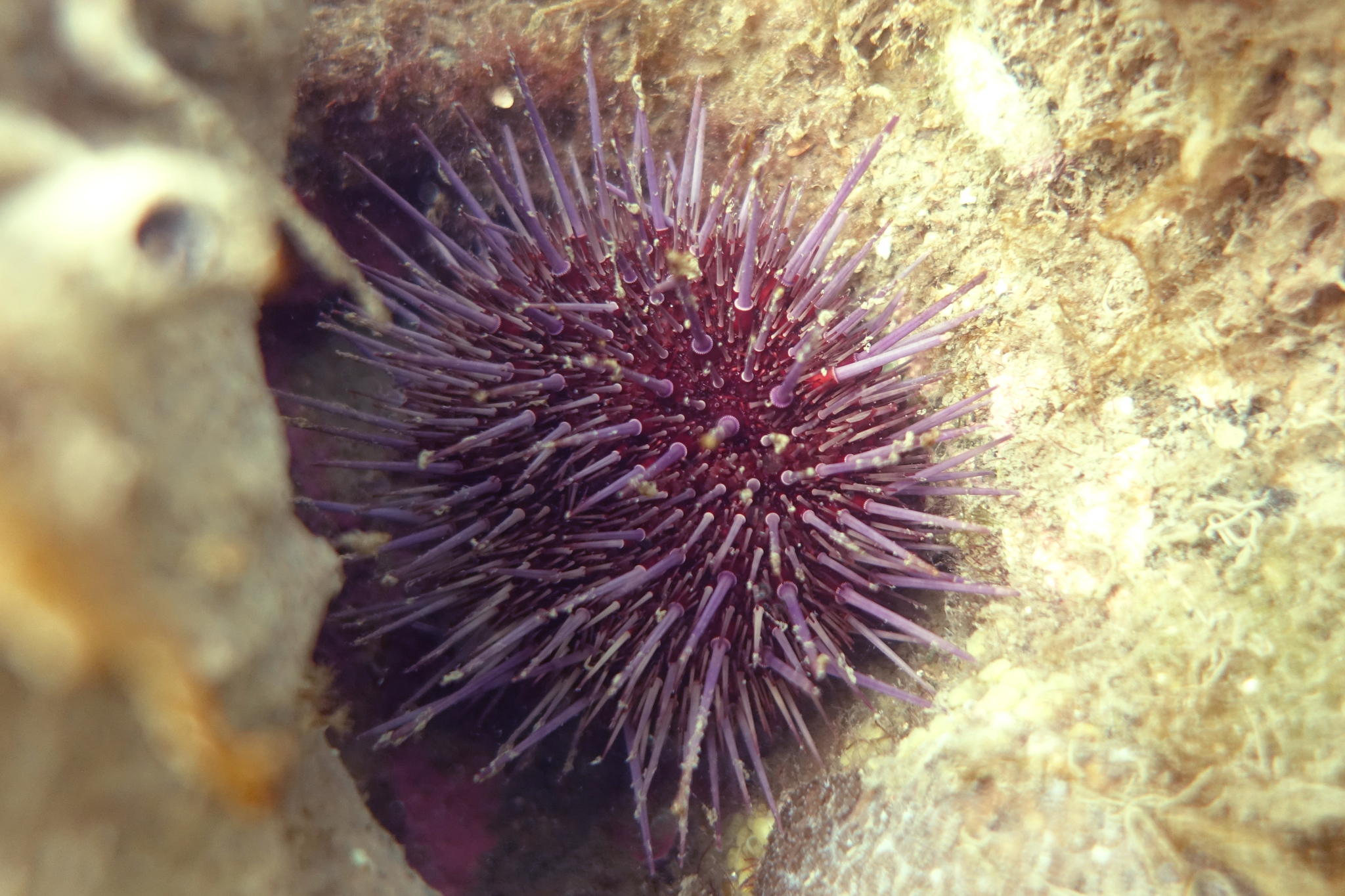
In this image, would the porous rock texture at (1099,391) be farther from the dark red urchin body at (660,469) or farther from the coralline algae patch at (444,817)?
the coralline algae patch at (444,817)

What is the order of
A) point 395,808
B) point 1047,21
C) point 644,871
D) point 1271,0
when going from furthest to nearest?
1. point 644,871
2. point 395,808
3. point 1047,21
4. point 1271,0

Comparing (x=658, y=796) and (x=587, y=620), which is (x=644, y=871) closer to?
(x=658, y=796)

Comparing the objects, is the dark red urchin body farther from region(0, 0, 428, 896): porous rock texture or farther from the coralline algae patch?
region(0, 0, 428, 896): porous rock texture

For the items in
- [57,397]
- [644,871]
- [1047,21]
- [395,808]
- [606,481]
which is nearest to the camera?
[57,397]

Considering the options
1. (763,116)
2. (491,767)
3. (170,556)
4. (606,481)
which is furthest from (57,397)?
(763,116)

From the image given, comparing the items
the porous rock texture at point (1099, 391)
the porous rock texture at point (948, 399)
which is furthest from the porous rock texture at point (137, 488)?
the porous rock texture at point (1099, 391)

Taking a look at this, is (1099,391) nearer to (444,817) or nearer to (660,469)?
(660,469)
